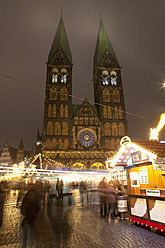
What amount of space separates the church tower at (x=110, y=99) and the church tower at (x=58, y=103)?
6.97m

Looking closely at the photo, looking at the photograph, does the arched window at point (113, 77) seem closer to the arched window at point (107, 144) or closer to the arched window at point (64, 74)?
the arched window at point (64, 74)

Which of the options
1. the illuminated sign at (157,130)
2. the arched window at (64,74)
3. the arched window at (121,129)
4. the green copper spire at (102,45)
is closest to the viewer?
the illuminated sign at (157,130)

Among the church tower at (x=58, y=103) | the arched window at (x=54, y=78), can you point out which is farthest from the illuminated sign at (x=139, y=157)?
the arched window at (x=54, y=78)

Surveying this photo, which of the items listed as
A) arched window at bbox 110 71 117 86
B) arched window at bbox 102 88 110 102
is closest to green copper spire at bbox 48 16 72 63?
arched window at bbox 110 71 117 86

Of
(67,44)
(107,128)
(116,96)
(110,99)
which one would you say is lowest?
(107,128)

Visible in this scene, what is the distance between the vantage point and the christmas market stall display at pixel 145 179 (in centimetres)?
488

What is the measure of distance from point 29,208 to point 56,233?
3.40ft

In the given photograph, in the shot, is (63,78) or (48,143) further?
(63,78)

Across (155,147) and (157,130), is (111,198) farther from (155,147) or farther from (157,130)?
(157,130)

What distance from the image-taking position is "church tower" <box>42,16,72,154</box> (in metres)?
32.9

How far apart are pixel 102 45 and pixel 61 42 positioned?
11.0 metres

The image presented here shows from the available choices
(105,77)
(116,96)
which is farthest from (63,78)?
(116,96)

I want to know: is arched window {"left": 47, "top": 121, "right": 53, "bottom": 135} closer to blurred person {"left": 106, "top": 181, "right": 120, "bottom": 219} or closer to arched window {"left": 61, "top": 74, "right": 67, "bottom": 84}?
arched window {"left": 61, "top": 74, "right": 67, "bottom": 84}

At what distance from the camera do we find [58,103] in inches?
1394
